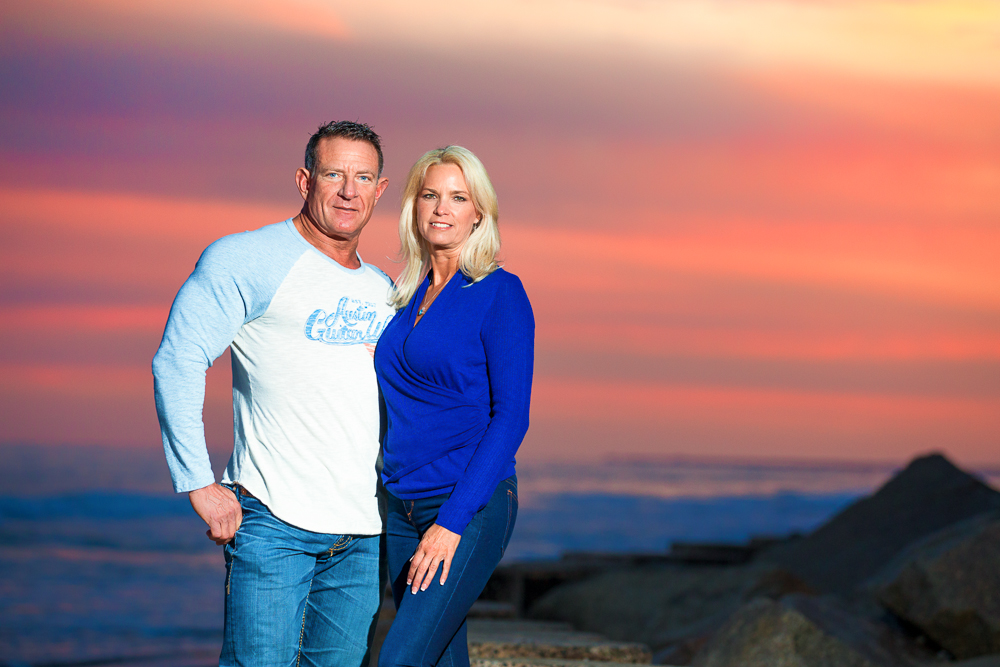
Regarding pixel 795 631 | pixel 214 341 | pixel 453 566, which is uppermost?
pixel 214 341

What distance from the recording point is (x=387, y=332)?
9.91 feet

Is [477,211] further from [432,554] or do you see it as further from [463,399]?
[432,554]

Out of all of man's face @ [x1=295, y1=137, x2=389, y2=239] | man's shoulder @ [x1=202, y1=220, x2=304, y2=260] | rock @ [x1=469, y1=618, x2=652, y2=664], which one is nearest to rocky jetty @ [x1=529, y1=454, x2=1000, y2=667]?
rock @ [x1=469, y1=618, x2=652, y2=664]

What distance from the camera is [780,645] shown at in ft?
16.5

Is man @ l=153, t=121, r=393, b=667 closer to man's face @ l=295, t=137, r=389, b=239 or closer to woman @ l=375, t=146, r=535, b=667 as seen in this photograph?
man's face @ l=295, t=137, r=389, b=239

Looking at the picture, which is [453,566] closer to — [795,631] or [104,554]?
[795,631]

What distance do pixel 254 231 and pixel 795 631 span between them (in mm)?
3635

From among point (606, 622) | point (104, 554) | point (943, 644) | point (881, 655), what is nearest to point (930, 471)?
point (606, 622)

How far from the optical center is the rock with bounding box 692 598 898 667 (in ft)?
16.3

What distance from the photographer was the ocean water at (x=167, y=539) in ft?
40.0

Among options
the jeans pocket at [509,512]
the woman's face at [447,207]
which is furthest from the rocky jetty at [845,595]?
the woman's face at [447,207]

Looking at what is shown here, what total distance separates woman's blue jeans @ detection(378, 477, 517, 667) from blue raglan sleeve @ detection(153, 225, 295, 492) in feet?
2.08

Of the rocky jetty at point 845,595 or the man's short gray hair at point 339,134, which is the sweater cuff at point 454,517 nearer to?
the man's short gray hair at point 339,134

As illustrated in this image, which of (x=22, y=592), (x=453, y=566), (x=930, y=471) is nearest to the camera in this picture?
(x=453, y=566)
